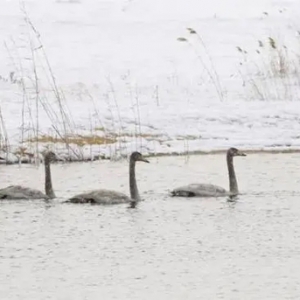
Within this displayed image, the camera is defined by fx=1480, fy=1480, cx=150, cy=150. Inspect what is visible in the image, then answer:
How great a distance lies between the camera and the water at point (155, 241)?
39.0 feet

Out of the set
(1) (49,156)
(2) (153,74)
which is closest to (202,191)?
(1) (49,156)

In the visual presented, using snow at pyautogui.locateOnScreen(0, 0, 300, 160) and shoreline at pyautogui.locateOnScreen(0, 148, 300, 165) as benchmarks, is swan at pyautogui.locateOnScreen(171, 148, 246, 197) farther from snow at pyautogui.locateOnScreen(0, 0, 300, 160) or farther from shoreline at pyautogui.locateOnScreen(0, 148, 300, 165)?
snow at pyautogui.locateOnScreen(0, 0, 300, 160)

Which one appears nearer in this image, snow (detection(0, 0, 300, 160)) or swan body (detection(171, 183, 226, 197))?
Result: swan body (detection(171, 183, 226, 197))

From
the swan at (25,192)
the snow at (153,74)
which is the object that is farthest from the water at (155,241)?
the snow at (153,74)

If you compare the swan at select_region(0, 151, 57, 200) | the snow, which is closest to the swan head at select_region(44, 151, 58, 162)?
the swan at select_region(0, 151, 57, 200)

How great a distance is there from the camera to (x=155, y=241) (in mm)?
14023

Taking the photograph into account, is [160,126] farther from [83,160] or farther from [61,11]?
[61,11]

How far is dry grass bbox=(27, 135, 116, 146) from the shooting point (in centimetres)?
2119

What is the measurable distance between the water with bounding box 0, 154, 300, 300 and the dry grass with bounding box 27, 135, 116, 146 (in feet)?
5.82

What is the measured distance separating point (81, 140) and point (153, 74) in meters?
6.15

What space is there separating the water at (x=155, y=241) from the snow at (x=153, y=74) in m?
2.78

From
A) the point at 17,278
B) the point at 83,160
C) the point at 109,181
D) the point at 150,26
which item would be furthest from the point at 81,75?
the point at 17,278

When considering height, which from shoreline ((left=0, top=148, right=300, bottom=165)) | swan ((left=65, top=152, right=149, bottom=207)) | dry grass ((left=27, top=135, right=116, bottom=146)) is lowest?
swan ((left=65, top=152, right=149, bottom=207))

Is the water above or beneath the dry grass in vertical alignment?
beneath
